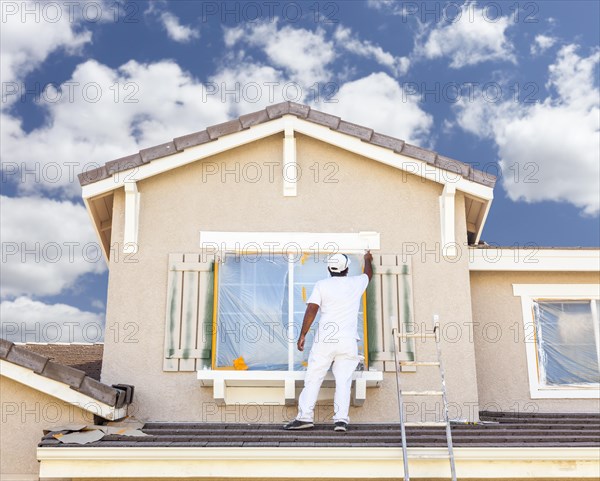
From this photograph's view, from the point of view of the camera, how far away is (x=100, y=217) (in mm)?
9859

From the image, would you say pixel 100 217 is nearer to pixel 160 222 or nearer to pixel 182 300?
pixel 160 222

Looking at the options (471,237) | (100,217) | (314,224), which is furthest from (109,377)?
(471,237)

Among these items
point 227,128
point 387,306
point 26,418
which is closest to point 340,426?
point 387,306

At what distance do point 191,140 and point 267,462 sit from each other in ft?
13.3

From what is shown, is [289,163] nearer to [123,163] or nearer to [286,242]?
[286,242]

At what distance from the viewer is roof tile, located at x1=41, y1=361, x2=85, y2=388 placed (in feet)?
24.7

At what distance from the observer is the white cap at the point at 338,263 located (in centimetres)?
823

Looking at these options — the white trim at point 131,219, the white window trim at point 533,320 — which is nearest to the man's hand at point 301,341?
the white trim at point 131,219

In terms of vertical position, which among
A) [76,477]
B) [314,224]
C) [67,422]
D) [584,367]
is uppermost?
[314,224]

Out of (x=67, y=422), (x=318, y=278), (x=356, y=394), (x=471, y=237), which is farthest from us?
(x=471, y=237)

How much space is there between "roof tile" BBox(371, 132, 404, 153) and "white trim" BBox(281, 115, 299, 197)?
100 centimetres

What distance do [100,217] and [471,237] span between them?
5018mm

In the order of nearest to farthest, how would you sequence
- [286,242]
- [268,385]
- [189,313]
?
[268,385] → [189,313] → [286,242]

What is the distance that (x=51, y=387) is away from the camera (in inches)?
298
